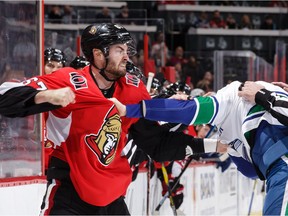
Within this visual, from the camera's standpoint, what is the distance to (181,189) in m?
6.53

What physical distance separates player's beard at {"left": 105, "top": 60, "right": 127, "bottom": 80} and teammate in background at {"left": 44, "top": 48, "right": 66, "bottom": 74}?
1.96 meters

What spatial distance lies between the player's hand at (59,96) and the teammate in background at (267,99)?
0.84 meters

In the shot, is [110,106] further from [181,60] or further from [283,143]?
[181,60]

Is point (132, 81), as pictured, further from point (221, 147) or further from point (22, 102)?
point (22, 102)

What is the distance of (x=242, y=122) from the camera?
3.20 meters

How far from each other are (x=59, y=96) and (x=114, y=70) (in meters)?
0.60

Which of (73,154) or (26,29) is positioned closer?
(73,154)

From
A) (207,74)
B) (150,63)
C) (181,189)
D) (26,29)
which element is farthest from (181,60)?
(26,29)

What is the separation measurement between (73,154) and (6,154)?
0.98 metres

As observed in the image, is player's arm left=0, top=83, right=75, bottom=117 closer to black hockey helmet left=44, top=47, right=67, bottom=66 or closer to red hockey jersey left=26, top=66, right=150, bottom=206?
red hockey jersey left=26, top=66, right=150, bottom=206

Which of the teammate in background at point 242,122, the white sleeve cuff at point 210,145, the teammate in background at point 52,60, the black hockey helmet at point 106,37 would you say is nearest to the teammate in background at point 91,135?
the black hockey helmet at point 106,37

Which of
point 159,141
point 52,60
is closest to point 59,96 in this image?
point 159,141

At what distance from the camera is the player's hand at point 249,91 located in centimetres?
317

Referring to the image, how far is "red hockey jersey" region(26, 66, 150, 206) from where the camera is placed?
309 centimetres
